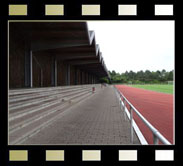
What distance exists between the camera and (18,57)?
7578 mm

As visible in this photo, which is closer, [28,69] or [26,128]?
[26,128]

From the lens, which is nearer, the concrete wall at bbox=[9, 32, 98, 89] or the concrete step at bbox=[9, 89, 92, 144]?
the concrete step at bbox=[9, 89, 92, 144]

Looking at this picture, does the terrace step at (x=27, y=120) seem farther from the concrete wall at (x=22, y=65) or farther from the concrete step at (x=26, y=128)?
the concrete wall at (x=22, y=65)

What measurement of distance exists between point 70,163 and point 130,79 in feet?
226

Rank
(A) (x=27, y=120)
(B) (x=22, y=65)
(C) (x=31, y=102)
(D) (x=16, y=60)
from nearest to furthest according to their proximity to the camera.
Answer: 1. (A) (x=27, y=120)
2. (C) (x=31, y=102)
3. (D) (x=16, y=60)
4. (B) (x=22, y=65)

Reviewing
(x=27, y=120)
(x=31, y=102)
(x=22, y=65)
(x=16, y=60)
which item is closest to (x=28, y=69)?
(x=22, y=65)

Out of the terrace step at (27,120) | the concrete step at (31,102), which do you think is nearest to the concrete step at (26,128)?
the terrace step at (27,120)

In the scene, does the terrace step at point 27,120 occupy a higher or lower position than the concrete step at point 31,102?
lower

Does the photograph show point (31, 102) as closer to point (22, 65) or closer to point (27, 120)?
point (27, 120)

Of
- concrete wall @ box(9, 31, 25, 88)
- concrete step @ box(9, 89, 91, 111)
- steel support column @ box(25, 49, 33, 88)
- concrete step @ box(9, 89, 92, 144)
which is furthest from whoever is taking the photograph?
steel support column @ box(25, 49, 33, 88)

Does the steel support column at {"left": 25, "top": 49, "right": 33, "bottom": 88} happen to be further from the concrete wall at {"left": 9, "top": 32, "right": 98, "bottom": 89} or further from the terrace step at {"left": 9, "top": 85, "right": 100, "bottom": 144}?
the terrace step at {"left": 9, "top": 85, "right": 100, "bottom": 144}

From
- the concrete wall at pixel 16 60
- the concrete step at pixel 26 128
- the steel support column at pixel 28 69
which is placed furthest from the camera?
the steel support column at pixel 28 69

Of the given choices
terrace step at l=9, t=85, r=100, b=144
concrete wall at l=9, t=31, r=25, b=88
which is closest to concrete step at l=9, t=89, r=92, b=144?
terrace step at l=9, t=85, r=100, b=144
